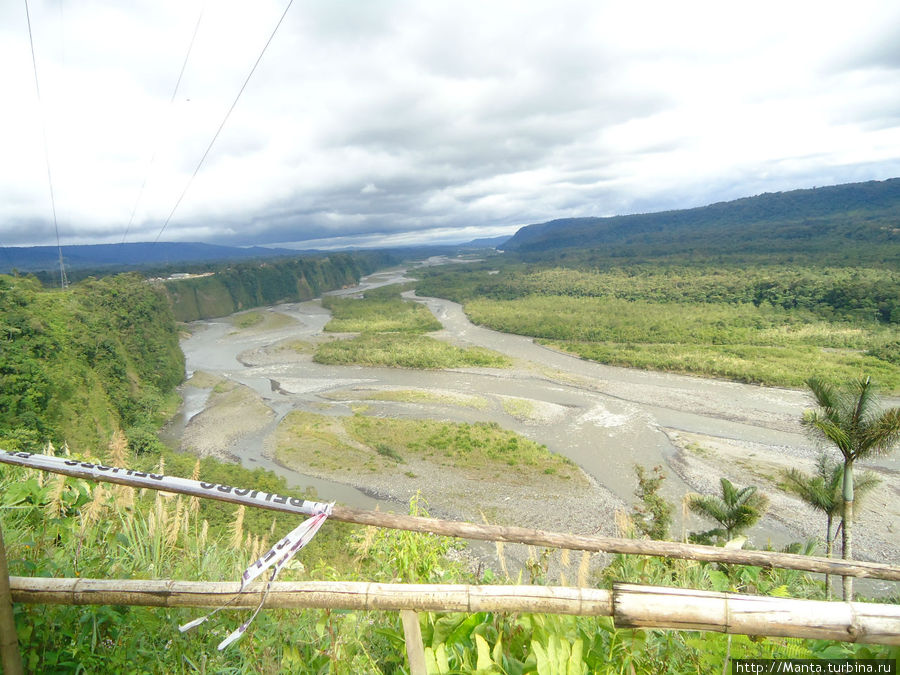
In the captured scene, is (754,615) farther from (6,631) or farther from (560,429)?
(560,429)

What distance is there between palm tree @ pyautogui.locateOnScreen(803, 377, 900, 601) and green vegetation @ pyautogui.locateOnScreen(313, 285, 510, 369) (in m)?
25.7

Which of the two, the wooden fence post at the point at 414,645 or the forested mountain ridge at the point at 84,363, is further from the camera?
the forested mountain ridge at the point at 84,363

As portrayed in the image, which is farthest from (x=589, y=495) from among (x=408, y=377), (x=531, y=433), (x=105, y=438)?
(x=105, y=438)

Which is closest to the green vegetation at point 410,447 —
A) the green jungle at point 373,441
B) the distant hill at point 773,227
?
the green jungle at point 373,441

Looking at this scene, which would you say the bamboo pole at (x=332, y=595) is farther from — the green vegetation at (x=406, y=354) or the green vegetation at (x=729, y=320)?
the green vegetation at (x=406, y=354)

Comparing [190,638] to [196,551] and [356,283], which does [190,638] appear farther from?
[356,283]

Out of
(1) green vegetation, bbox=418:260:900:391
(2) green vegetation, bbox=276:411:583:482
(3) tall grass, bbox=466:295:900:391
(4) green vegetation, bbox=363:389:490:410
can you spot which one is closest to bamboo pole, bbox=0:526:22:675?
(2) green vegetation, bbox=276:411:583:482

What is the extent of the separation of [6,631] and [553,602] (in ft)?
7.20

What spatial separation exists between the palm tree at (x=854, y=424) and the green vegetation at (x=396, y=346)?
2567 centimetres

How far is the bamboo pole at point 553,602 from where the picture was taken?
1642 mm

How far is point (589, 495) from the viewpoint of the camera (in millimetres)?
17203

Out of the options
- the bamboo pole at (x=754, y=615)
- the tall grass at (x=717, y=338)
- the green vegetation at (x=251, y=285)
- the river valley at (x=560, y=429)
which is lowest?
the river valley at (x=560, y=429)

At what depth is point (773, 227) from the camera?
110 meters

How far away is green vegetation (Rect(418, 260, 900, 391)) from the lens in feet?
99.7
